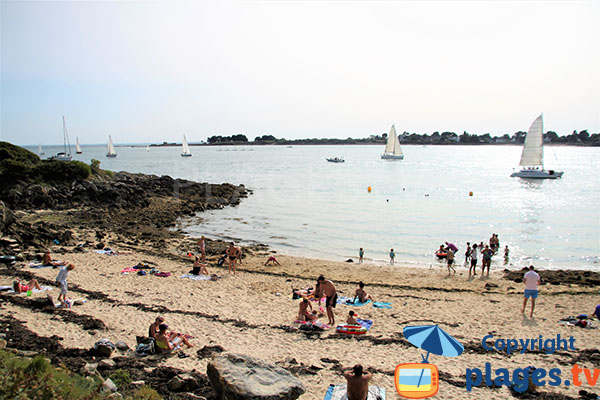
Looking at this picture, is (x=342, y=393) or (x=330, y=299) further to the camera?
(x=330, y=299)

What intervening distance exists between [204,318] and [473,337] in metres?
7.65

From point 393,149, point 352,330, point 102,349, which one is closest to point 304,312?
point 352,330

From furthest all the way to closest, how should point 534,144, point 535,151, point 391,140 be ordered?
point 391,140, point 535,151, point 534,144

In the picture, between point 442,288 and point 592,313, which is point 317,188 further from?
point 592,313

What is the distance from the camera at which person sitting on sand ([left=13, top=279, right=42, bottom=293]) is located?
39.2ft

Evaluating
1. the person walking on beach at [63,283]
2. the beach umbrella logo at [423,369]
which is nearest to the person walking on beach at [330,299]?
the beach umbrella logo at [423,369]

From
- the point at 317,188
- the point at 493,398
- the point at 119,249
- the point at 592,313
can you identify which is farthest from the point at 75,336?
the point at 317,188

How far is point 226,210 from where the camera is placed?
127ft

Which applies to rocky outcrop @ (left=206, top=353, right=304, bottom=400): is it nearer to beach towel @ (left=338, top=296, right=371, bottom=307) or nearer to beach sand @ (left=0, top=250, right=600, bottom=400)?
beach sand @ (left=0, top=250, right=600, bottom=400)

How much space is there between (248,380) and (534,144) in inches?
2768

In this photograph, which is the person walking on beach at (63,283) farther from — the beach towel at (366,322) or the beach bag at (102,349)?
the beach towel at (366,322)

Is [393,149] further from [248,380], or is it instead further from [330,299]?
[248,380]

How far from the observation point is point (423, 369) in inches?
306

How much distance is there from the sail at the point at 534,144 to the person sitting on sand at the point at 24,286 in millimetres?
66111
